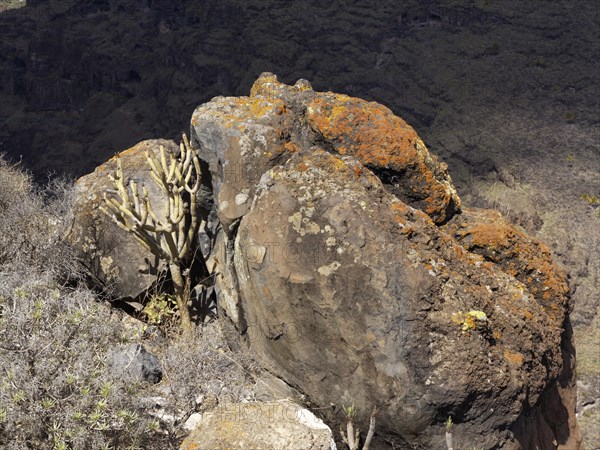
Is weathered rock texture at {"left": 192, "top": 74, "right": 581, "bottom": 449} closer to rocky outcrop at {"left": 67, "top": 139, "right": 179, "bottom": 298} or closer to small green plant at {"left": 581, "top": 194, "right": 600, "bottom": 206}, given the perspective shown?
rocky outcrop at {"left": 67, "top": 139, "right": 179, "bottom": 298}

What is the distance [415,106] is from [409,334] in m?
16.0

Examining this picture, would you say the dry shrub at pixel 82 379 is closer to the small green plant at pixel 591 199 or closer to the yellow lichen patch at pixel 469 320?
the yellow lichen patch at pixel 469 320

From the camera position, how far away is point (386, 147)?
19.2 feet

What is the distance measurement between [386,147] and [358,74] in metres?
16.5

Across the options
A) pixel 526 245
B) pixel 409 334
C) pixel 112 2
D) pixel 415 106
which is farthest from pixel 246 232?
pixel 112 2

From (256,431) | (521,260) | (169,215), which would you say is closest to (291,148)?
(169,215)

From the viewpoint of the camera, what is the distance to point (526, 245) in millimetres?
5980

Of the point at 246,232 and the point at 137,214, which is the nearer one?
the point at 246,232

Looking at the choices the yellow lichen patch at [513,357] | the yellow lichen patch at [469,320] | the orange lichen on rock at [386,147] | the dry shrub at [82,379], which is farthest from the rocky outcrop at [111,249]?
the yellow lichen patch at [513,357]

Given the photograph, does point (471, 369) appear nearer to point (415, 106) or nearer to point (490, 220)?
point (490, 220)

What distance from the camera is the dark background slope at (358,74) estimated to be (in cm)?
1709

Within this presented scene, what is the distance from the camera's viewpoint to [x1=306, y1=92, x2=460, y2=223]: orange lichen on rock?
19.2 feet

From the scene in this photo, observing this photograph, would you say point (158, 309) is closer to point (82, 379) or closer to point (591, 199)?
point (82, 379)

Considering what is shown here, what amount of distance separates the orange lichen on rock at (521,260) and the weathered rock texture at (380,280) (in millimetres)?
12
